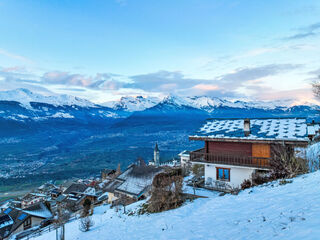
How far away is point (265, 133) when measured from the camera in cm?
1593

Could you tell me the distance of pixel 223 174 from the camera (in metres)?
17.3

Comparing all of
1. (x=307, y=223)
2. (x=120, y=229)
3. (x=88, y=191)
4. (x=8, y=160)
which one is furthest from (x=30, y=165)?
(x=307, y=223)

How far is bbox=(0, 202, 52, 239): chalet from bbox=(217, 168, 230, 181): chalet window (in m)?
33.0

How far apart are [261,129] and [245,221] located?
11029 millimetres

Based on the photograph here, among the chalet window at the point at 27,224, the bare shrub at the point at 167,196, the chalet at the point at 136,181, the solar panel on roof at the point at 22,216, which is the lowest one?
the chalet window at the point at 27,224

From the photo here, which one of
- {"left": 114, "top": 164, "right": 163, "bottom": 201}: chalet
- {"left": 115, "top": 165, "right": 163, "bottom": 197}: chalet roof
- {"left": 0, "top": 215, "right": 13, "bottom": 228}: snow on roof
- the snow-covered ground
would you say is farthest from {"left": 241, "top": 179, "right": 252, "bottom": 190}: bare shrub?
{"left": 0, "top": 215, "right": 13, "bottom": 228}: snow on roof

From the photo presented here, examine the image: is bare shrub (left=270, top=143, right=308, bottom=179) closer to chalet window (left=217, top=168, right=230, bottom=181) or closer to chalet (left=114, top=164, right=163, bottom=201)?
chalet window (left=217, top=168, right=230, bottom=181)

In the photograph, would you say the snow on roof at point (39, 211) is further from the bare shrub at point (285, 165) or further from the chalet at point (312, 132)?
the chalet at point (312, 132)

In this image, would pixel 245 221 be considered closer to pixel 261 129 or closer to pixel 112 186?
pixel 261 129

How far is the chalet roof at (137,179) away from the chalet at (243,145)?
38.3 feet

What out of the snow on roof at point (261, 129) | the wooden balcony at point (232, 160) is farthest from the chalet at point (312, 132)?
the wooden balcony at point (232, 160)

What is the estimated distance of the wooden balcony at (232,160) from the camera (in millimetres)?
15406

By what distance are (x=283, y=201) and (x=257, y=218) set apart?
6.11ft

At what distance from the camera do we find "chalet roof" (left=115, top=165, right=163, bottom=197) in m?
27.3
